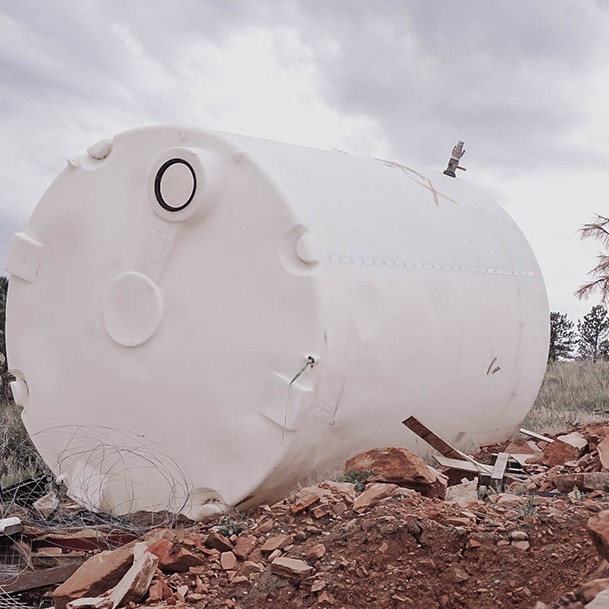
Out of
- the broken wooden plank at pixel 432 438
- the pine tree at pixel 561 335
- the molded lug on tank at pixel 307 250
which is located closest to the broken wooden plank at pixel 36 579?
the molded lug on tank at pixel 307 250

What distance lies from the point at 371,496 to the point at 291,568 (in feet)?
2.51

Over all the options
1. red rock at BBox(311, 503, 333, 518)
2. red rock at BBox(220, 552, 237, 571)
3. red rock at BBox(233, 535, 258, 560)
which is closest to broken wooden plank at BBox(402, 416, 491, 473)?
red rock at BBox(311, 503, 333, 518)

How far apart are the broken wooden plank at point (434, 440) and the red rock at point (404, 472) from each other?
0.60m

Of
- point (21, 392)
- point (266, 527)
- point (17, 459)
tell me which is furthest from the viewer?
point (17, 459)

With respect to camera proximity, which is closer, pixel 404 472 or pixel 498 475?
pixel 404 472

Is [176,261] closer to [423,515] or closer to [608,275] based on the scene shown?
[423,515]

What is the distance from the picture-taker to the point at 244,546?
13.1ft

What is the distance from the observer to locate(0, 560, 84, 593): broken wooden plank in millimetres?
4338

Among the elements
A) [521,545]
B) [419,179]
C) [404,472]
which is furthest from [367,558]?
[419,179]

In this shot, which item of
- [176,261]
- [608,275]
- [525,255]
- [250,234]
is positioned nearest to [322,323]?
[250,234]

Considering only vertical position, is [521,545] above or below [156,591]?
above

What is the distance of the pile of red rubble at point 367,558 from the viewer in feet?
11.0

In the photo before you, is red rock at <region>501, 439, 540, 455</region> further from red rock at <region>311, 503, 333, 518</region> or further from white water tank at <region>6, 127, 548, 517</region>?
red rock at <region>311, 503, 333, 518</region>

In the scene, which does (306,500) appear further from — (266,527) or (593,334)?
(593,334)
